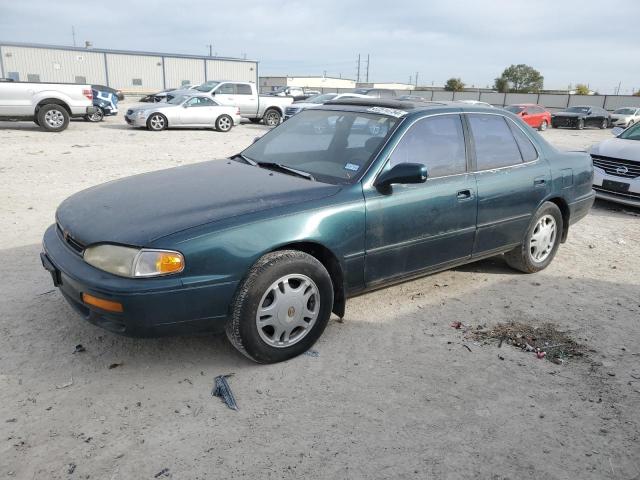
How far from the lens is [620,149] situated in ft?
26.4

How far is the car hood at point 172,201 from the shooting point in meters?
2.97

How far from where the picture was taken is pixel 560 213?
16.7 ft

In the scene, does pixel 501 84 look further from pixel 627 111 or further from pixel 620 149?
pixel 620 149

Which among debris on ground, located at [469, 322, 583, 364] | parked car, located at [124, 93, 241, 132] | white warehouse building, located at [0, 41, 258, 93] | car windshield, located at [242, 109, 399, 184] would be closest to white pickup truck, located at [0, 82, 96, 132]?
parked car, located at [124, 93, 241, 132]

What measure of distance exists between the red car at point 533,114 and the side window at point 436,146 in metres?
24.4

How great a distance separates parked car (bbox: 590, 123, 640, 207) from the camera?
7.73 meters

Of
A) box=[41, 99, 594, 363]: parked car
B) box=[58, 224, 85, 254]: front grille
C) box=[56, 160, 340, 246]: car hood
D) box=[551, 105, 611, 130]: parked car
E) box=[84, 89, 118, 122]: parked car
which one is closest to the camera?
box=[41, 99, 594, 363]: parked car

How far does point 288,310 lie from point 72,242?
1420 mm

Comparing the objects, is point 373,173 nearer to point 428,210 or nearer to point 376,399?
point 428,210

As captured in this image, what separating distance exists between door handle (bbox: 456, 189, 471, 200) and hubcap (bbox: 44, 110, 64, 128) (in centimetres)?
1415

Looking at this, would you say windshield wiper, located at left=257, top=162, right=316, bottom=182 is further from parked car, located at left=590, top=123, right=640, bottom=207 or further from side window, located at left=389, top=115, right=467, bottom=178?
parked car, located at left=590, top=123, right=640, bottom=207

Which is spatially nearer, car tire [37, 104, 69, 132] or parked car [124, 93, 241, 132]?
car tire [37, 104, 69, 132]

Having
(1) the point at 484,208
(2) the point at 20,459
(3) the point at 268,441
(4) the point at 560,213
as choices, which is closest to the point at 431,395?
(3) the point at 268,441

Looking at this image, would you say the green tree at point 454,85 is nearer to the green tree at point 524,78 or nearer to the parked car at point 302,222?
the green tree at point 524,78
